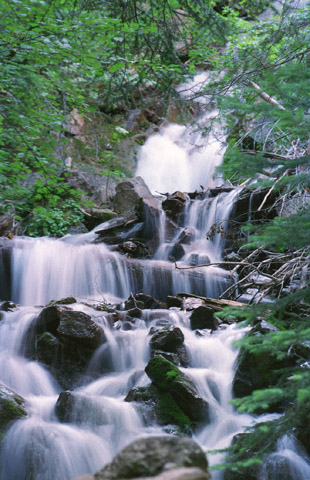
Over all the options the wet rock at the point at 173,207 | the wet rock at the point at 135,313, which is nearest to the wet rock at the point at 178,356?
the wet rock at the point at 135,313

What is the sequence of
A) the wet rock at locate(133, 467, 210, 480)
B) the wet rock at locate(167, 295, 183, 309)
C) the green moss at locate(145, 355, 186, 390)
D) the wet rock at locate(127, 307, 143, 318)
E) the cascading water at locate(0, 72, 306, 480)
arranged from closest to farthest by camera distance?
the wet rock at locate(133, 467, 210, 480) → the cascading water at locate(0, 72, 306, 480) → the green moss at locate(145, 355, 186, 390) → the wet rock at locate(127, 307, 143, 318) → the wet rock at locate(167, 295, 183, 309)

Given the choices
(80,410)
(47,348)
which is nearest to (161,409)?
(80,410)

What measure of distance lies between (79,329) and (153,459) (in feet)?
Answer: 13.9

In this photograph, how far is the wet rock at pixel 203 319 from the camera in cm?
633

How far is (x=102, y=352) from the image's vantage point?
5668mm

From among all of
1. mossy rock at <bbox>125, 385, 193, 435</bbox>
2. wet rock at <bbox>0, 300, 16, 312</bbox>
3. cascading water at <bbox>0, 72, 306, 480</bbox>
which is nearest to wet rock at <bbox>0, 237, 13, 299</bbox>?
cascading water at <bbox>0, 72, 306, 480</bbox>

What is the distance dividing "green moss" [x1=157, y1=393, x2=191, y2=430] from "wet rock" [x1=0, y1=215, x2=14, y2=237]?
7.05 metres

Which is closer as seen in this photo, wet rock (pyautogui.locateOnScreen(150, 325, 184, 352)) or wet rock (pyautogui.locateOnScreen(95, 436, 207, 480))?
wet rock (pyautogui.locateOnScreen(95, 436, 207, 480))

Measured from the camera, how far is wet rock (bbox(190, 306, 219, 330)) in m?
6.33

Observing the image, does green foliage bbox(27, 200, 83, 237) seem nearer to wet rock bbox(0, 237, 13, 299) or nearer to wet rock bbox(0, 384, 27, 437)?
wet rock bbox(0, 237, 13, 299)

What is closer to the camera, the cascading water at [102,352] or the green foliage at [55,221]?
the cascading water at [102,352]

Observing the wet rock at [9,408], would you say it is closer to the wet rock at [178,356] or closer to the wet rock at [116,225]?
the wet rock at [178,356]

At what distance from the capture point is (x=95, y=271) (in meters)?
9.09

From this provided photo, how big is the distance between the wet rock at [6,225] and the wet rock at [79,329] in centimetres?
522
